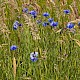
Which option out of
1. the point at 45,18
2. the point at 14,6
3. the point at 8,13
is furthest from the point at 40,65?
the point at 8,13

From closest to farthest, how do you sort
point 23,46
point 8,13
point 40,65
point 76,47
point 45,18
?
1. point 40,65
2. point 76,47
3. point 23,46
4. point 45,18
5. point 8,13

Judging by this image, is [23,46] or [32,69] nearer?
[32,69]

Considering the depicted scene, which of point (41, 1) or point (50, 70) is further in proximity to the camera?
point (41, 1)

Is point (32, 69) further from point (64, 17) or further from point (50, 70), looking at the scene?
point (64, 17)

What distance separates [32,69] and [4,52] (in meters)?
0.25

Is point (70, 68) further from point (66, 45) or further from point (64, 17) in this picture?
point (64, 17)

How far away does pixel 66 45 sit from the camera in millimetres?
2156

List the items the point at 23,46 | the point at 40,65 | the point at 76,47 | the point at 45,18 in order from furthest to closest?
the point at 45,18 < the point at 23,46 < the point at 76,47 < the point at 40,65

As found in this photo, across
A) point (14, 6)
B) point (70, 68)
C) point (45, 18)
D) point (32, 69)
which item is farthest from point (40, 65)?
point (45, 18)

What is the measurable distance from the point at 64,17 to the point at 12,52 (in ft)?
2.57

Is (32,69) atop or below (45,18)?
below

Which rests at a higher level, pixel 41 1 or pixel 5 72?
pixel 41 1

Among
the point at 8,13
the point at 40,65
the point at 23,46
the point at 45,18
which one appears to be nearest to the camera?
the point at 40,65

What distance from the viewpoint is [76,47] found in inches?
81.6
